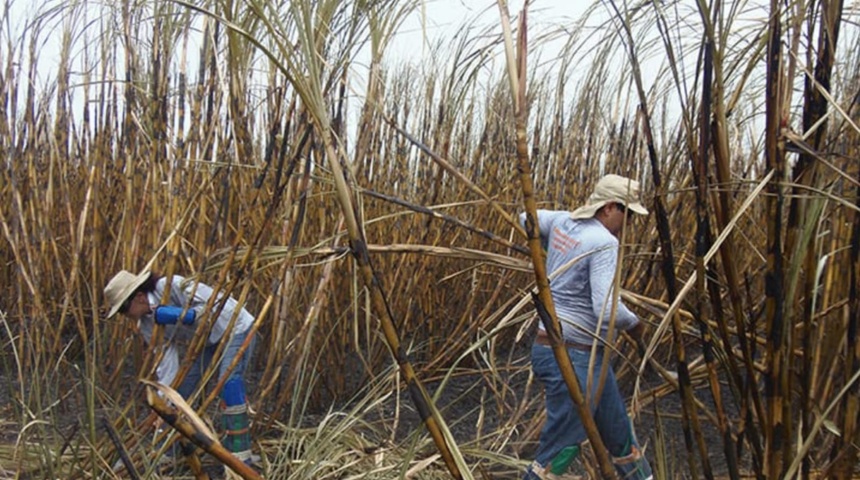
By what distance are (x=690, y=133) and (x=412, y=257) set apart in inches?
89.6

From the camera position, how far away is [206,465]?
2.44 meters

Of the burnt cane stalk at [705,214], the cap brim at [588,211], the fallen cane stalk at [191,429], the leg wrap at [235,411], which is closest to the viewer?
the fallen cane stalk at [191,429]

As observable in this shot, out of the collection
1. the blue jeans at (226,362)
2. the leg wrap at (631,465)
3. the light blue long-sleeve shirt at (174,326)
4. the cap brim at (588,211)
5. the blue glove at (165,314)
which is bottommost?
the leg wrap at (631,465)

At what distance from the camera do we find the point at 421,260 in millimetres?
3043

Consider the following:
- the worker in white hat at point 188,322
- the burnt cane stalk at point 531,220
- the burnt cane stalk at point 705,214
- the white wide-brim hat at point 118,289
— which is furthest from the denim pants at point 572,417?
the burnt cane stalk at point 531,220

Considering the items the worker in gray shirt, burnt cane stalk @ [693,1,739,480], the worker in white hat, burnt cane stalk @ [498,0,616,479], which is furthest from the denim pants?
burnt cane stalk @ [498,0,616,479]

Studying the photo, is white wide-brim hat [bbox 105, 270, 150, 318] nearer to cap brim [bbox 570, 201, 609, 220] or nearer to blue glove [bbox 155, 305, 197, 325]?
blue glove [bbox 155, 305, 197, 325]

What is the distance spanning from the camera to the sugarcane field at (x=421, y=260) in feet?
2.66

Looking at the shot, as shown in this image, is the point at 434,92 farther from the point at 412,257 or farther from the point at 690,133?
the point at 690,133

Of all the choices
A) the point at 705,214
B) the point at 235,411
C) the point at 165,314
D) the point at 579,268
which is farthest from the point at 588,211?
the point at 705,214

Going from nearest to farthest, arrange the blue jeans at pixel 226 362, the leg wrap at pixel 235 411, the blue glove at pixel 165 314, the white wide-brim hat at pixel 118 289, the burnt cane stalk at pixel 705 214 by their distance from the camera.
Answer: the burnt cane stalk at pixel 705 214, the blue glove at pixel 165 314, the white wide-brim hat at pixel 118 289, the leg wrap at pixel 235 411, the blue jeans at pixel 226 362

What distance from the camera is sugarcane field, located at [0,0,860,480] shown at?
810 mm

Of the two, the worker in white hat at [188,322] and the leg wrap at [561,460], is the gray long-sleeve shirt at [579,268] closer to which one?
the leg wrap at [561,460]

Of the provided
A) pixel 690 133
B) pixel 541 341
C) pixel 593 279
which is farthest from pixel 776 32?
pixel 541 341
